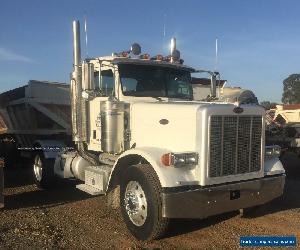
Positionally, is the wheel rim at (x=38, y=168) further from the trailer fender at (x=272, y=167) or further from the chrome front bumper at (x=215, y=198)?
the trailer fender at (x=272, y=167)

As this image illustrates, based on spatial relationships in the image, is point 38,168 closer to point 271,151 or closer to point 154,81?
point 154,81

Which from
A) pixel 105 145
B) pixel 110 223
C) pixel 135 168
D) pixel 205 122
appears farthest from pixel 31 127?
pixel 205 122

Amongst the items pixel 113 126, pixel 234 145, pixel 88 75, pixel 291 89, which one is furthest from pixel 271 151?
pixel 291 89

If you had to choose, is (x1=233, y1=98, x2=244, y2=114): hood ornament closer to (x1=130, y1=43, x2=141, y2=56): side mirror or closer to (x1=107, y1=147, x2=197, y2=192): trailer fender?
(x1=107, y1=147, x2=197, y2=192): trailer fender

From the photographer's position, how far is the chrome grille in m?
5.61

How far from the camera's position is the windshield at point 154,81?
730 centimetres

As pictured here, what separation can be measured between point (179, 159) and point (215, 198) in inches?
28.8

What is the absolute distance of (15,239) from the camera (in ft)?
19.1

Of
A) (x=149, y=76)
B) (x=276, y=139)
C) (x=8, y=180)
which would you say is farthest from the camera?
(x=276, y=139)

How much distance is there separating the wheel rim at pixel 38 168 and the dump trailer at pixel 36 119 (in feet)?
0.78

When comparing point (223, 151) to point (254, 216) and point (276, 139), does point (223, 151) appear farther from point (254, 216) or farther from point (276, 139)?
point (276, 139)

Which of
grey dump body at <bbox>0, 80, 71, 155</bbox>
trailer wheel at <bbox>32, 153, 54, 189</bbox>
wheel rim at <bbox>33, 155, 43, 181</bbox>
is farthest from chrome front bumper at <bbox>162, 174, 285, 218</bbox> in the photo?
grey dump body at <bbox>0, 80, 71, 155</bbox>

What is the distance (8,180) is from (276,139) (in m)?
7.29

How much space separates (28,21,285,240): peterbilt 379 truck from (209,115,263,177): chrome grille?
14 mm
